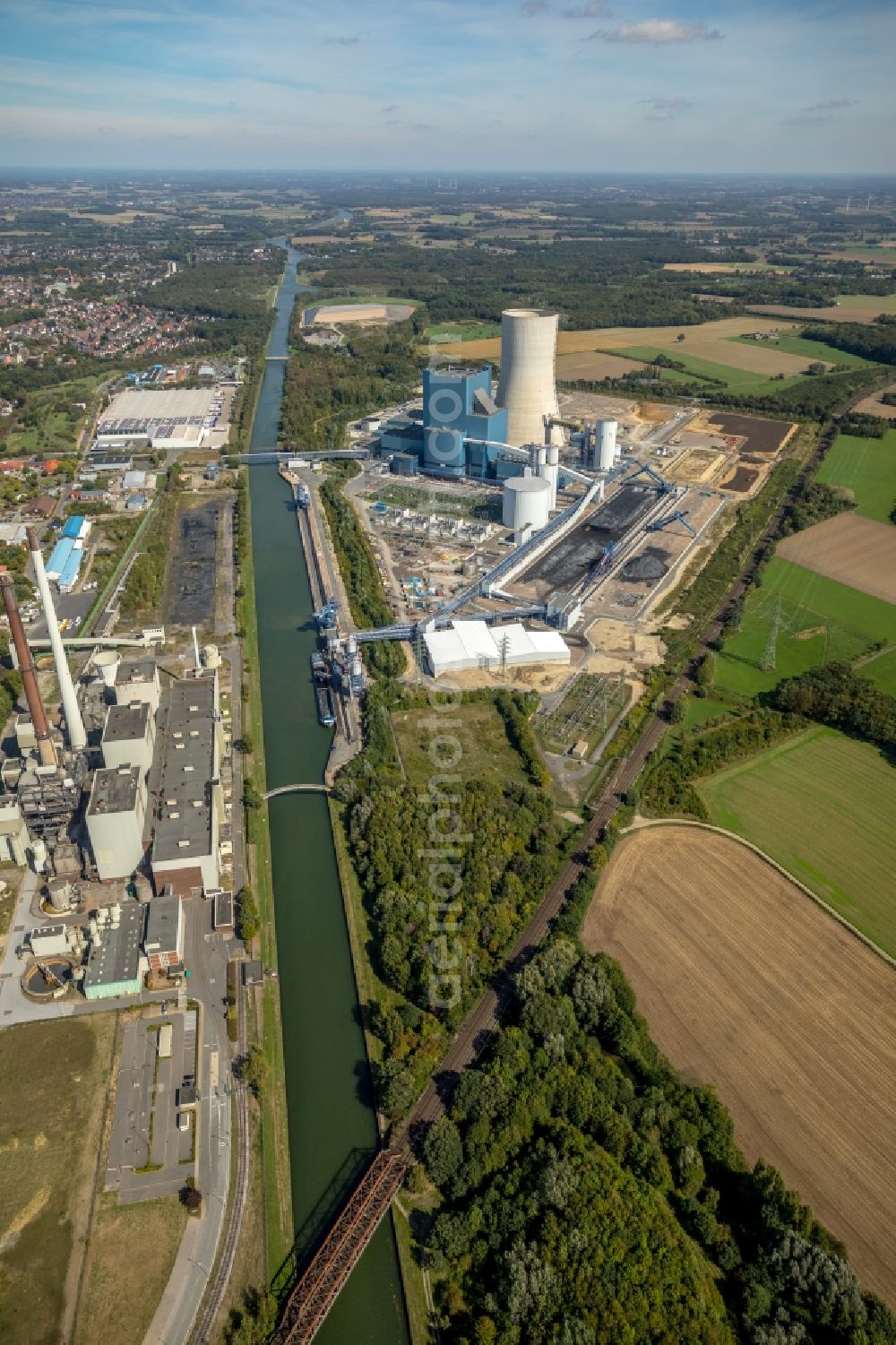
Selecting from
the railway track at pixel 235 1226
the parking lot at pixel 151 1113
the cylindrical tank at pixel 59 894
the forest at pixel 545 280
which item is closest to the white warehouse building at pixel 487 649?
the cylindrical tank at pixel 59 894

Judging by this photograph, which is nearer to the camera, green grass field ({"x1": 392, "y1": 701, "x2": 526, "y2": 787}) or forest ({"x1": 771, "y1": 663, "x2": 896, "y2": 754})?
green grass field ({"x1": 392, "y1": 701, "x2": 526, "y2": 787})

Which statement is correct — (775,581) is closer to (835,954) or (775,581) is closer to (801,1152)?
(835,954)

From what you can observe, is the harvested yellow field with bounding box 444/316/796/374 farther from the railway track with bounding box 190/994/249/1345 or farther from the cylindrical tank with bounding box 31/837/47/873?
the railway track with bounding box 190/994/249/1345

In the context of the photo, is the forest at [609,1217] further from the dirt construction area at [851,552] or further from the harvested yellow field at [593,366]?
the harvested yellow field at [593,366]

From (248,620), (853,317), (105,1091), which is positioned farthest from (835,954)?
(853,317)

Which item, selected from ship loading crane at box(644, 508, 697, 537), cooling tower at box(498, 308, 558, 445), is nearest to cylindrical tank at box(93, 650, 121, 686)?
ship loading crane at box(644, 508, 697, 537)

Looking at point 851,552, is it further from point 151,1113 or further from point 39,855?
point 151,1113
